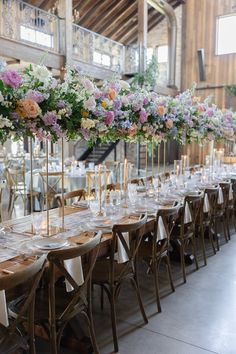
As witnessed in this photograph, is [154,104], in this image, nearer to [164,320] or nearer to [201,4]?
[164,320]

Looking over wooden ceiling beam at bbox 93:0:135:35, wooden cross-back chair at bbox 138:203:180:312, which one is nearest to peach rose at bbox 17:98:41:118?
wooden cross-back chair at bbox 138:203:180:312

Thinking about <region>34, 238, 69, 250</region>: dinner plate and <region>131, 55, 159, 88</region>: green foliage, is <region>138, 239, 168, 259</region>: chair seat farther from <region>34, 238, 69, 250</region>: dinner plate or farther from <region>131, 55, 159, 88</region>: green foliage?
<region>131, 55, 159, 88</region>: green foliage

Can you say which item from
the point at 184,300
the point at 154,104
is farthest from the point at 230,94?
the point at 184,300

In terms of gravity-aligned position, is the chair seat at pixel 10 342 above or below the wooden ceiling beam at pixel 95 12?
below

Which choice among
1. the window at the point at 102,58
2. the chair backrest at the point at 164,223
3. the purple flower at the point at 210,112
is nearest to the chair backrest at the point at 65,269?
the chair backrest at the point at 164,223

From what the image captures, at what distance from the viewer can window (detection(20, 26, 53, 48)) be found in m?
9.32

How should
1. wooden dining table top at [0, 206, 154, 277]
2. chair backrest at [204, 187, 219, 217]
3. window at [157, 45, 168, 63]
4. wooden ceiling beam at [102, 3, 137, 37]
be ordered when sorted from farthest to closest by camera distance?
window at [157, 45, 168, 63] → wooden ceiling beam at [102, 3, 137, 37] → chair backrest at [204, 187, 219, 217] → wooden dining table top at [0, 206, 154, 277]

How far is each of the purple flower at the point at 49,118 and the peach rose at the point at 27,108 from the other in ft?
0.36

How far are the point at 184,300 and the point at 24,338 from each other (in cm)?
182

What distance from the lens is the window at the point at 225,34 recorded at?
13.2 m

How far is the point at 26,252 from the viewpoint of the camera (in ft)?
7.57

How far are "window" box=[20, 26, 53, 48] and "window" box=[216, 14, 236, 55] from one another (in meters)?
6.94

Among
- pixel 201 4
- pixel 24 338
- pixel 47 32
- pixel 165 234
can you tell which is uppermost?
pixel 201 4

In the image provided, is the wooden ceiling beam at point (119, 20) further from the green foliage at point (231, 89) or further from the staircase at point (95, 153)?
the green foliage at point (231, 89)
